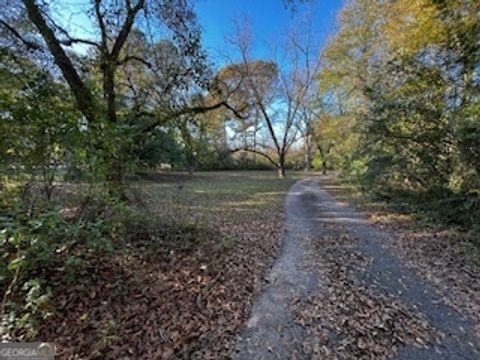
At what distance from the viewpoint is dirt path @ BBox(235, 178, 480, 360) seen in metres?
2.37

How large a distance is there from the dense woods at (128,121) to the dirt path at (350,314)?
1.90m

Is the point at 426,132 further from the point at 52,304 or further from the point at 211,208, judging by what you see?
the point at 52,304

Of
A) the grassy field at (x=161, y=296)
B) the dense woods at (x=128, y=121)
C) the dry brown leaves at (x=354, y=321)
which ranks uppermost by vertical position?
the dense woods at (x=128, y=121)

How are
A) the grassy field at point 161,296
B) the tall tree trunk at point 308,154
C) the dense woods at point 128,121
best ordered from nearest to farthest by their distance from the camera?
the grassy field at point 161,296
the dense woods at point 128,121
the tall tree trunk at point 308,154

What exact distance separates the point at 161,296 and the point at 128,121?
2836 mm

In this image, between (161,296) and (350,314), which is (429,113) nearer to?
(350,314)

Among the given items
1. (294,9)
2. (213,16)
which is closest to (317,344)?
(294,9)

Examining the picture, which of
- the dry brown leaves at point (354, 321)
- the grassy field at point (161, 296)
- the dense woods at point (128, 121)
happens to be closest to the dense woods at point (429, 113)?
the dense woods at point (128, 121)

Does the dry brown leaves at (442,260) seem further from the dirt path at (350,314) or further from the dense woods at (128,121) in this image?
the dense woods at (128,121)

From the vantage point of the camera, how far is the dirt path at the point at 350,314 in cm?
237

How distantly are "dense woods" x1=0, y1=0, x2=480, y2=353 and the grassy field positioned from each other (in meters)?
0.16

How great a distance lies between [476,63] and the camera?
5.72 metres

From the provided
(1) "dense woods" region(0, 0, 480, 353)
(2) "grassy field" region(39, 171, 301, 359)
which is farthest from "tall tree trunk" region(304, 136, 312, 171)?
(2) "grassy field" region(39, 171, 301, 359)

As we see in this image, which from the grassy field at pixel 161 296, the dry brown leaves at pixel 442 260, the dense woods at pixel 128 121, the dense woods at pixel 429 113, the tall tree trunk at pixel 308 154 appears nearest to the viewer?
the grassy field at pixel 161 296
